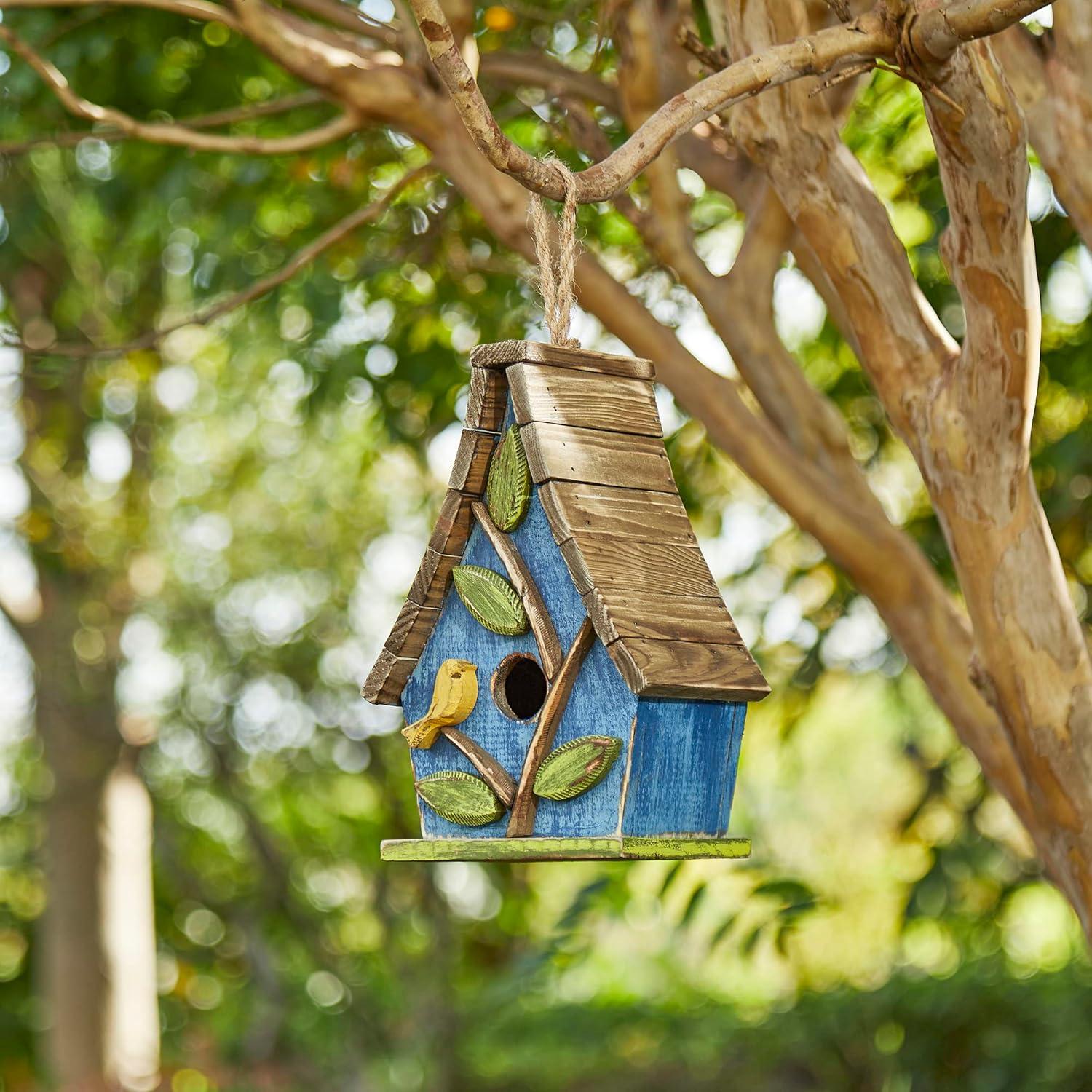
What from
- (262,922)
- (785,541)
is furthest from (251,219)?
(262,922)

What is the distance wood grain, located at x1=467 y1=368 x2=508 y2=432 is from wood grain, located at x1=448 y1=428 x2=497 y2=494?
2cm

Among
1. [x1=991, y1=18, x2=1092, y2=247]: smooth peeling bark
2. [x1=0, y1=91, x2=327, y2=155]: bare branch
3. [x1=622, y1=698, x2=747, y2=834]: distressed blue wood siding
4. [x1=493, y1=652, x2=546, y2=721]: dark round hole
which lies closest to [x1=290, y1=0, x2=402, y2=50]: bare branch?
[x1=0, y1=91, x2=327, y2=155]: bare branch

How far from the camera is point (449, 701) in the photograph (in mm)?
2195

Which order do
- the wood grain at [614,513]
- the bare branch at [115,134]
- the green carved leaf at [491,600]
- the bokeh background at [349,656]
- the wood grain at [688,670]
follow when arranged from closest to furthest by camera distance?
the wood grain at [688,670]
the wood grain at [614,513]
the green carved leaf at [491,600]
the bare branch at [115,134]
the bokeh background at [349,656]

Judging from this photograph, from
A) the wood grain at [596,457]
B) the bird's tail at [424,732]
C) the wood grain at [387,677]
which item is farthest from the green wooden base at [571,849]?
the wood grain at [596,457]

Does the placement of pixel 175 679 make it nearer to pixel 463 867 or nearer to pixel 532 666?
pixel 463 867

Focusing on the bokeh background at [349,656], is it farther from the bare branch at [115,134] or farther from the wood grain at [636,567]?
the wood grain at [636,567]

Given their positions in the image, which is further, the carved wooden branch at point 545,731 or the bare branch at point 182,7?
the bare branch at point 182,7

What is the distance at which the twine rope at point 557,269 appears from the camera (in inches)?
77.0

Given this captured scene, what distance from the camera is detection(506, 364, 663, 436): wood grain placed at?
6.73ft

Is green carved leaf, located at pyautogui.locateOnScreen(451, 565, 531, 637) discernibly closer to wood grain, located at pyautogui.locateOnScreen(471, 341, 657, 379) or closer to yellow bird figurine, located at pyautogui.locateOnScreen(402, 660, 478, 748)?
yellow bird figurine, located at pyautogui.locateOnScreen(402, 660, 478, 748)

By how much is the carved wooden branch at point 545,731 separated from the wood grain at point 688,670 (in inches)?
4.7

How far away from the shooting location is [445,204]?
4027mm

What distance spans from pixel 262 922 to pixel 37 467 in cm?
354
